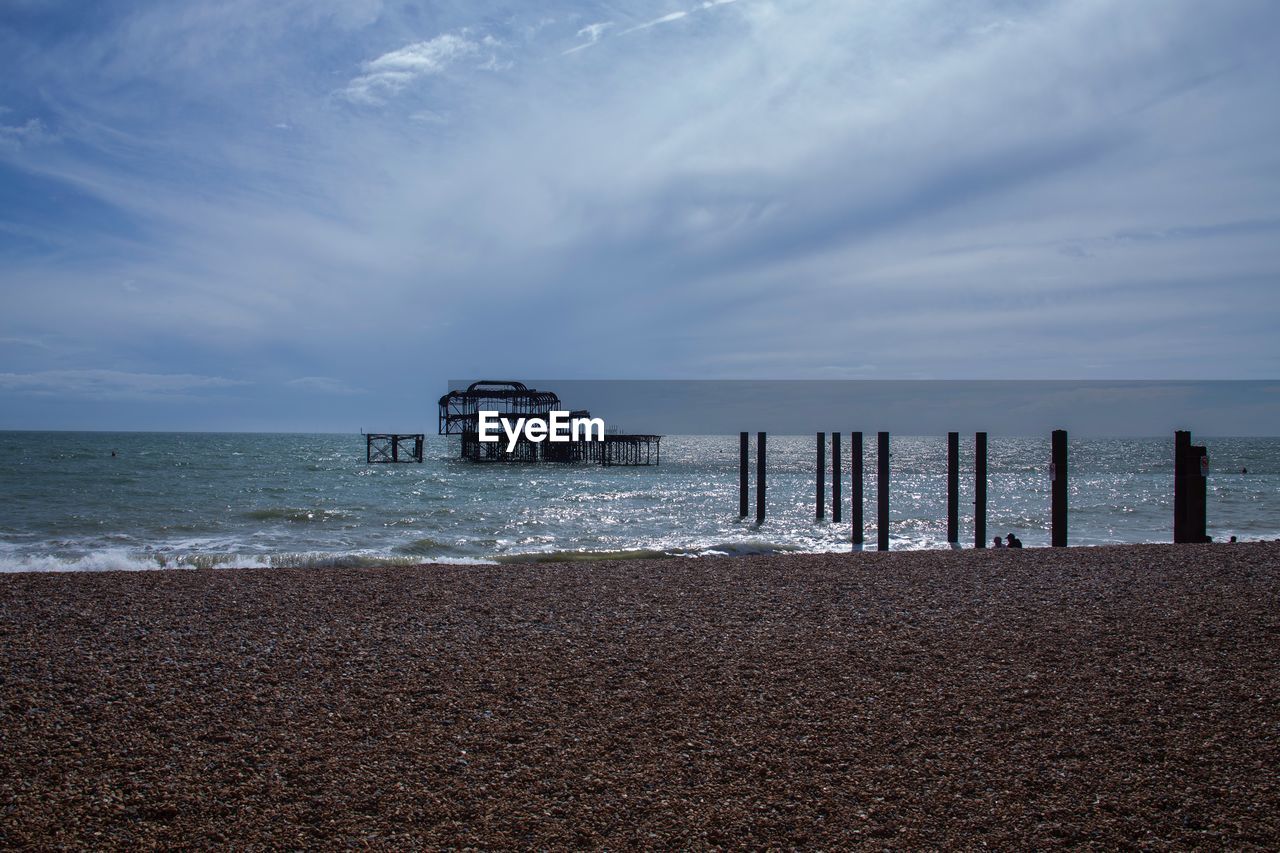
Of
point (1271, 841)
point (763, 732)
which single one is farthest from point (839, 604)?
point (1271, 841)

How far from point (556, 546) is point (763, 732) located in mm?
Answer: 12467

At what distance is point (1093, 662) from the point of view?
213 inches

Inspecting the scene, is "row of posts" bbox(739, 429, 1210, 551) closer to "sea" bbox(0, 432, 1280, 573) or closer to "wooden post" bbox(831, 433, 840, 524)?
"wooden post" bbox(831, 433, 840, 524)

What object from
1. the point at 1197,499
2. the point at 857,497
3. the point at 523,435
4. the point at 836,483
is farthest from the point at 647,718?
the point at 523,435

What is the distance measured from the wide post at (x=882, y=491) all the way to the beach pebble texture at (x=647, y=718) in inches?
327

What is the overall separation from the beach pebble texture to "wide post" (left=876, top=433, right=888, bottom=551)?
8312 mm

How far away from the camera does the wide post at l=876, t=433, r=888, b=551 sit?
52.7ft

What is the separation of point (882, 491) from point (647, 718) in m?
13.3

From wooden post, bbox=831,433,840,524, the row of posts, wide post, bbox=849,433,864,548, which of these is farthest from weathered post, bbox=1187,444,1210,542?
wooden post, bbox=831,433,840,524

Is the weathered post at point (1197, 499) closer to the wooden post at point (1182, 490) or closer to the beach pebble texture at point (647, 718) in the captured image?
the wooden post at point (1182, 490)

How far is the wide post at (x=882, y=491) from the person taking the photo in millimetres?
16062

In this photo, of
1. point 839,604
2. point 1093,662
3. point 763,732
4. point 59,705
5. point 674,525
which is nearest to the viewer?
point 763,732

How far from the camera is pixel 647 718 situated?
14.8 ft

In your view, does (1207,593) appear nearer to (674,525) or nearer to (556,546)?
(556,546)
